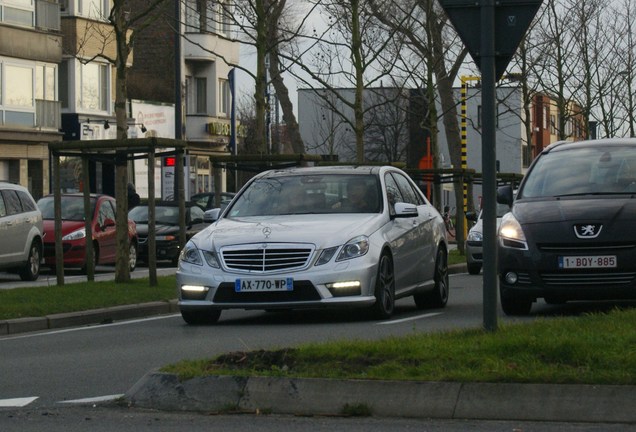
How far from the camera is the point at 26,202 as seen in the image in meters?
27.6

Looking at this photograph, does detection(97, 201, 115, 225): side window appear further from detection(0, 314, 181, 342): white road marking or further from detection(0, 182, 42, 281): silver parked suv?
detection(0, 314, 181, 342): white road marking

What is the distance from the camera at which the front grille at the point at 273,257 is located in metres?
14.4

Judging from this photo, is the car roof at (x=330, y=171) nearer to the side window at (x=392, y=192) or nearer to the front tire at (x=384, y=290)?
the side window at (x=392, y=192)

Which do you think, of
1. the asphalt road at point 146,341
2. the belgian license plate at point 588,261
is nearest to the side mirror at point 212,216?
the asphalt road at point 146,341

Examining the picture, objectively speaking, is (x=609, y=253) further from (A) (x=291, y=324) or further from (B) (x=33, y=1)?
(B) (x=33, y=1)

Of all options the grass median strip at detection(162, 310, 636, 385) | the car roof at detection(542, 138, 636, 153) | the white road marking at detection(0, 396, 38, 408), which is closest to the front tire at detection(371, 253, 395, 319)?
the car roof at detection(542, 138, 636, 153)

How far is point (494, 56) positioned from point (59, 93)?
4700 centimetres

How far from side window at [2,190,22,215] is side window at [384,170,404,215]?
11.9m

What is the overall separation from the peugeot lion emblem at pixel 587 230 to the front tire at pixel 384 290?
6.64 feet

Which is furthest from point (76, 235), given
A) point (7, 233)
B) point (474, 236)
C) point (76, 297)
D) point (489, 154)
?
point (489, 154)

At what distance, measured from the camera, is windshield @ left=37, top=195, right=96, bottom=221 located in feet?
99.1

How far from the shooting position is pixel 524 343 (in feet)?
30.4

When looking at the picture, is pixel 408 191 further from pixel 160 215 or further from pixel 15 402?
pixel 160 215

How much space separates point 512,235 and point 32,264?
48.9ft
